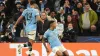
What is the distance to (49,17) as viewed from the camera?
13.9m

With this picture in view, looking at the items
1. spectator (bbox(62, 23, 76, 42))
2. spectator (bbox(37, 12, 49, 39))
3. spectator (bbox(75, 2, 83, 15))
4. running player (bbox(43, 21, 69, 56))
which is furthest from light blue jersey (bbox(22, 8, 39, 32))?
spectator (bbox(75, 2, 83, 15))

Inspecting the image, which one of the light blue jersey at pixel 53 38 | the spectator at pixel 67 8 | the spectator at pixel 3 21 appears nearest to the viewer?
the light blue jersey at pixel 53 38

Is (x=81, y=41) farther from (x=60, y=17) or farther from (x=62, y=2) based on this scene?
(x=62, y=2)

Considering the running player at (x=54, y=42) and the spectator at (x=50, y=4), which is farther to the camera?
the spectator at (x=50, y=4)

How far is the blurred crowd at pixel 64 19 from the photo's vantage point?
535 inches

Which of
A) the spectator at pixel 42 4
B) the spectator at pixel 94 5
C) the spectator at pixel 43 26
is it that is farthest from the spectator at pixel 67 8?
the spectator at pixel 43 26

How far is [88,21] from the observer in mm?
13906

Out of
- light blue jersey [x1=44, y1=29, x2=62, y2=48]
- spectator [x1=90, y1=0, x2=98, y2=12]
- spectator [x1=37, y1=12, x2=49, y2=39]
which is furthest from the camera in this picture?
spectator [x1=90, y1=0, x2=98, y2=12]

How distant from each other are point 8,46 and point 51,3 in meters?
3.46

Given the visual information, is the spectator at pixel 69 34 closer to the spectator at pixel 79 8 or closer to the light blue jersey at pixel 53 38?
the spectator at pixel 79 8

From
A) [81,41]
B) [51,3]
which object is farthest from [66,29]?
[51,3]

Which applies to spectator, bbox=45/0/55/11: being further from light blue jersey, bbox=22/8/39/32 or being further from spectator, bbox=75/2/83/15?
light blue jersey, bbox=22/8/39/32

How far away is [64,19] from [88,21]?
40.6 inches

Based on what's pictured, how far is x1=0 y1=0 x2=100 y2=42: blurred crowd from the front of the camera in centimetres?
1358
